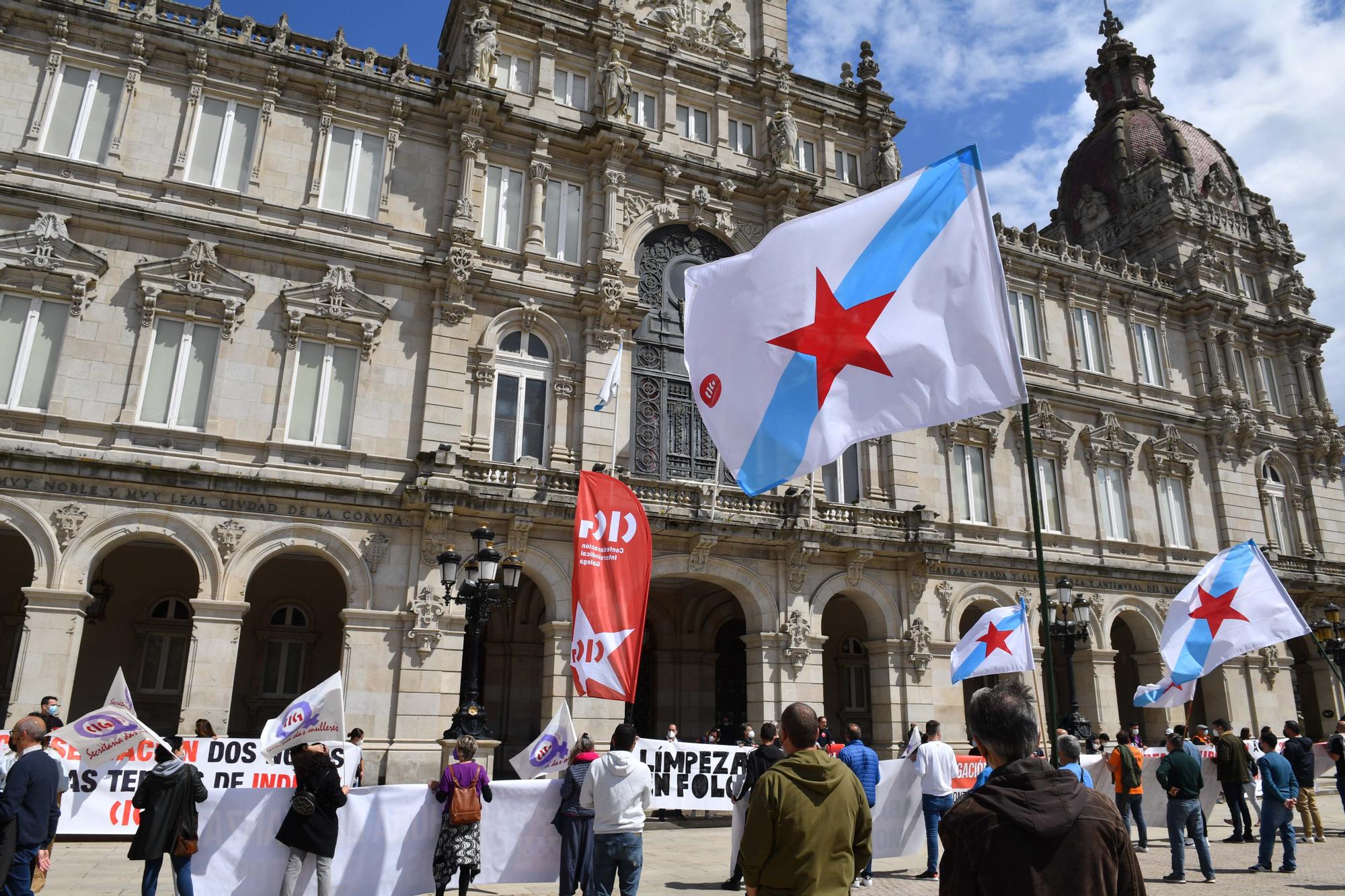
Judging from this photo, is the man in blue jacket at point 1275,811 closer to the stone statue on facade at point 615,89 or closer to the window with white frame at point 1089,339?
the window with white frame at point 1089,339

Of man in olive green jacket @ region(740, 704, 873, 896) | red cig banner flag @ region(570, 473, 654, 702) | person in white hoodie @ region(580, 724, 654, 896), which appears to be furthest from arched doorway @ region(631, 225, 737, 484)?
man in olive green jacket @ region(740, 704, 873, 896)

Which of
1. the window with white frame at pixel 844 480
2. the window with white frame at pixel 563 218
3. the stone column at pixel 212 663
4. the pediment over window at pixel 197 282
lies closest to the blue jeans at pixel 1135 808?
the window with white frame at pixel 844 480

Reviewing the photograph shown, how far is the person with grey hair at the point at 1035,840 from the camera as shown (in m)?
3.56

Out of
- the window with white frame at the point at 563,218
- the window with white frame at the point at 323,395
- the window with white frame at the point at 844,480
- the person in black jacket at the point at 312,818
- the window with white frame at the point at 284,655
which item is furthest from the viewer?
the window with white frame at the point at 844,480

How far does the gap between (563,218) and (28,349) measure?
43.4ft

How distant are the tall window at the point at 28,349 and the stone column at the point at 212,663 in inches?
226

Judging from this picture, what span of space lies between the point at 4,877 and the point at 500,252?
19.1 m

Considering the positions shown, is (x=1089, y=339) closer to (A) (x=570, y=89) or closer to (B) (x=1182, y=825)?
(A) (x=570, y=89)

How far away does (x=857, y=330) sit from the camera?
27.6ft

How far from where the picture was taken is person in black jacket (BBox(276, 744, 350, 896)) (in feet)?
28.5

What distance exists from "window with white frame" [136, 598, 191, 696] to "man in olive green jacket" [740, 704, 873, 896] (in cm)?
2152

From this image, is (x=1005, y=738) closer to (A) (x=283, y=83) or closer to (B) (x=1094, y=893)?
(B) (x=1094, y=893)

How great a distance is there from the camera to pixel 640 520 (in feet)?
42.3

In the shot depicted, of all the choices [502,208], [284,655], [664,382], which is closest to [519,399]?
[664,382]
